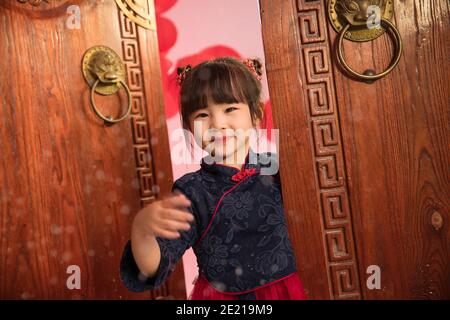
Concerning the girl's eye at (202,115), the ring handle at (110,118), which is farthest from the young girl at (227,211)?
the ring handle at (110,118)

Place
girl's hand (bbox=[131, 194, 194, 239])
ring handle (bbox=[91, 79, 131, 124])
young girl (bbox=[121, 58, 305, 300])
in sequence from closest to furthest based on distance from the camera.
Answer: girl's hand (bbox=[131, 194, 194, 239]) → young girl (bbox=[121, 58, 305, 300]) → ring handle (bbox=[91, 79, 131, 124])

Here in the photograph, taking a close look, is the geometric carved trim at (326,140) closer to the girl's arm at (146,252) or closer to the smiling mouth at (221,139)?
the smiling mouth at (221,139)

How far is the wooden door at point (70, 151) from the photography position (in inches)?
29.1

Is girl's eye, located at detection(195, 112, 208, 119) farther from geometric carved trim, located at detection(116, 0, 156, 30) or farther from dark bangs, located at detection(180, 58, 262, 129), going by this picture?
geometric carved trim, located at detection(116, 0, 156, 30)

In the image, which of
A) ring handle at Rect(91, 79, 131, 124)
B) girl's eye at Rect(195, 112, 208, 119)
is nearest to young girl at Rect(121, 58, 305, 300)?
girl's eye at Rect(195, 112, 208, 119)

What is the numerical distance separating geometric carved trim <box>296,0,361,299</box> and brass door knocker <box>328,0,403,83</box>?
2 cm

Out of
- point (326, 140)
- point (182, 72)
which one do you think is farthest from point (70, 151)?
point (326, 140)

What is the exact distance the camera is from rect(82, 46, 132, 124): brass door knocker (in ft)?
2.58

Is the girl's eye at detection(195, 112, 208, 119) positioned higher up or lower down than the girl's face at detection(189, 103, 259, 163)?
higher up

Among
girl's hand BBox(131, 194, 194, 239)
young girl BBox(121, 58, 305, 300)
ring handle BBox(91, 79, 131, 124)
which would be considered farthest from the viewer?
ring handle BBox(91, 79, 131, 124)

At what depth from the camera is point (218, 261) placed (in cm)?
66

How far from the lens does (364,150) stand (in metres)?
0.68

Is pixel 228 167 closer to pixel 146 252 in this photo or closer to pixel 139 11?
pixel 146 252

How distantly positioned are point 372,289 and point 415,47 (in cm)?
40
